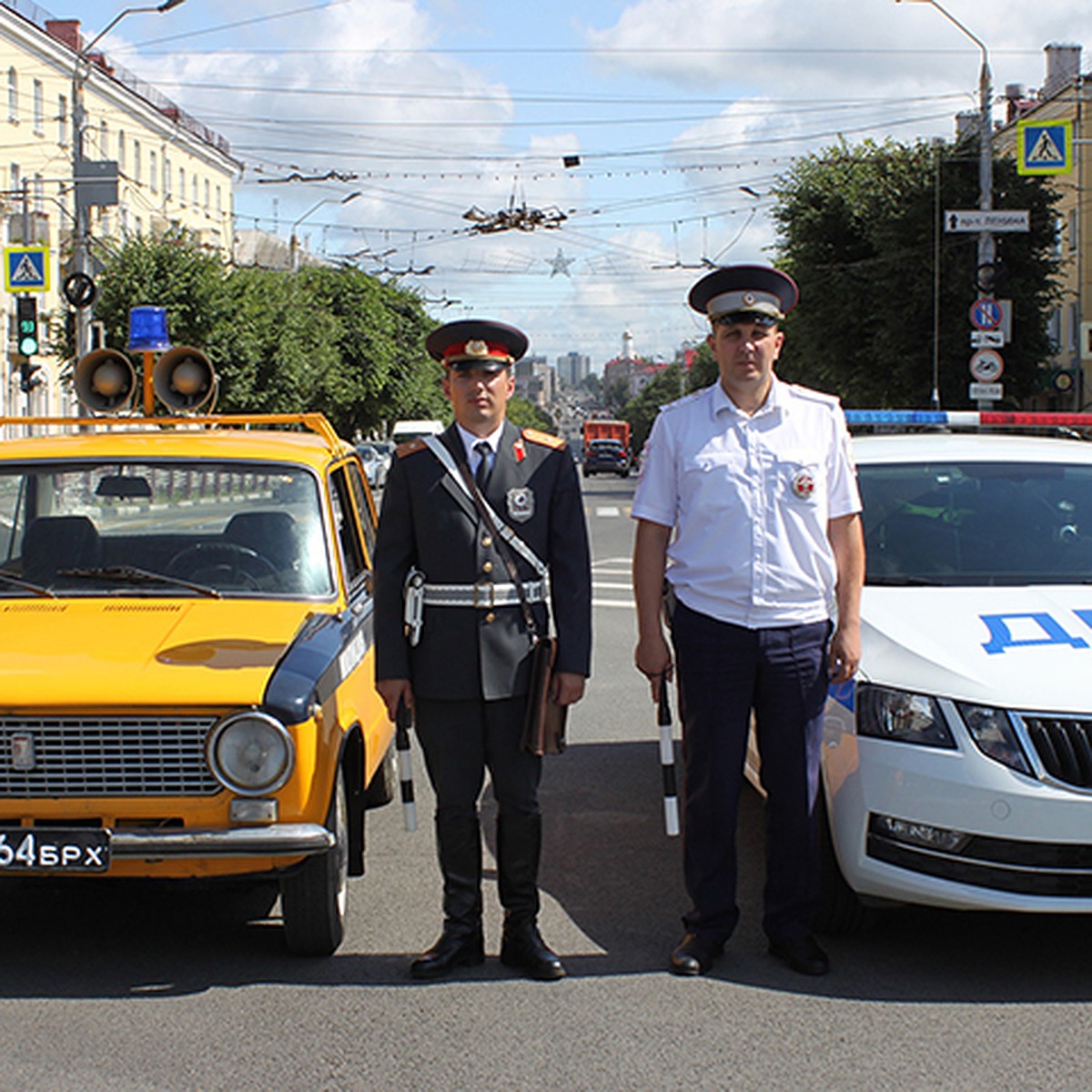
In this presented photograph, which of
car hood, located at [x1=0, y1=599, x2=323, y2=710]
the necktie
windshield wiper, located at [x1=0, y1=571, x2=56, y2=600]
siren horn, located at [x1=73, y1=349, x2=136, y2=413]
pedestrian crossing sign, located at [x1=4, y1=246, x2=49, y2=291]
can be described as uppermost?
pedestrian crossing sign, located at [x1=4, y1=246, x2=49, y2=291]

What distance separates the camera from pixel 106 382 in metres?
7.94

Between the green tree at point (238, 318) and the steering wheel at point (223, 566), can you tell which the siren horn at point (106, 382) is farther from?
the green tree at point (238, 318)

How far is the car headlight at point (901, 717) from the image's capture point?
15.4 feet

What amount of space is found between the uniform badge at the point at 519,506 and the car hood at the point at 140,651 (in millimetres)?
882

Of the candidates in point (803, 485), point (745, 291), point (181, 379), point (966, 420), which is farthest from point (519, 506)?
point (181, 379)

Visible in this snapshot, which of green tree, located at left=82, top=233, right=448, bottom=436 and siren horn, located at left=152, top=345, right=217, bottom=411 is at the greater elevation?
green tree, located at left=82, top=233, right=448, bottom=436

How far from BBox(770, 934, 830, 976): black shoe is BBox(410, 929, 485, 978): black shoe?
0.94 meters

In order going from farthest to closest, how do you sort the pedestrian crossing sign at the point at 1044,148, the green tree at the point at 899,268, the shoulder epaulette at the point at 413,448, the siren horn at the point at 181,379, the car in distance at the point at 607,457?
the car in distance at the point at 607,457
the green tree at the point at 899,268
the pedestrian crossing sign at the point at 1044,148
the siren horn at the point at 181,379
the shoulder epaulette at the point at 413,448

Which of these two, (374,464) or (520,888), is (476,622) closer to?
(520,888)

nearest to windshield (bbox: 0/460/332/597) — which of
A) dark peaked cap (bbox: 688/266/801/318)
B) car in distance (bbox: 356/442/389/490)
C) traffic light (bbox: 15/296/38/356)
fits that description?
dark peaked cap (bbox: 688/266/801/318)

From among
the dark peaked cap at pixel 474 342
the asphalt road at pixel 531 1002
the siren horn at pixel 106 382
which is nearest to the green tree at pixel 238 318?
the siren horn at pixel 106 382

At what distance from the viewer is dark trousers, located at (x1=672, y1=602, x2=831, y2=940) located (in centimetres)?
489

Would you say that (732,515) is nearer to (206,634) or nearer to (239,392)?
(206,634)

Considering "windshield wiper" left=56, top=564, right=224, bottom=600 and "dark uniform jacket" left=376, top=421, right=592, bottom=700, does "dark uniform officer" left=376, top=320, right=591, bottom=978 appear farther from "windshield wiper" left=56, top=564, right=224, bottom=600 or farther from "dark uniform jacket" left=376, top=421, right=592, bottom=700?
"windshield wiper" left=56, top=564, right=224, bottom=600
